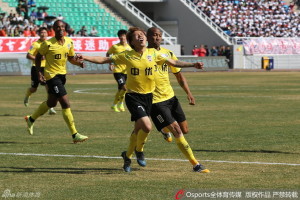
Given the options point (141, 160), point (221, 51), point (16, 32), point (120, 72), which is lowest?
point (221, 51)

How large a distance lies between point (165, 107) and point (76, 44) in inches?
1822

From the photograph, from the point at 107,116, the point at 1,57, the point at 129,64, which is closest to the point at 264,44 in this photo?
the point at 1,57

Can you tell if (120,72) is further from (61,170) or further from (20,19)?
(20,19)

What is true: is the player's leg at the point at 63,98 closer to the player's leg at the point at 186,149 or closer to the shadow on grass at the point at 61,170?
the shadow on grass at the point at 61,170

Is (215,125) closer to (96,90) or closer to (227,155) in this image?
(227,155)

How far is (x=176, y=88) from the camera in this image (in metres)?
37.4

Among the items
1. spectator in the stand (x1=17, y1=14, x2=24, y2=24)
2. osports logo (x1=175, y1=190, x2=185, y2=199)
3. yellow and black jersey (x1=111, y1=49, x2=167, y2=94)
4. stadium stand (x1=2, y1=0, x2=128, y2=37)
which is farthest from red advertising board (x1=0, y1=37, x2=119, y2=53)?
osports logo (x1=175, y1=190, x2=185, y2=199)

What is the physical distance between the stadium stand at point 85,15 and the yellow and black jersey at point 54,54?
4604 centimetres

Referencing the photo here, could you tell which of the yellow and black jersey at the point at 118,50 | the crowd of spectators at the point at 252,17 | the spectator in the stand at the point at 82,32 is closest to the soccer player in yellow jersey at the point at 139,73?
the yellow and black jersey at the point at 118,50

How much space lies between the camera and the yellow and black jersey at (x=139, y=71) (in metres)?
11.6

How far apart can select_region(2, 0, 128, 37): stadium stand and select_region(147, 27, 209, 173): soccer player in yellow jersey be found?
50218mm

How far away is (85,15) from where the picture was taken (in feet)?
216

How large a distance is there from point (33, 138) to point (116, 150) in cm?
299

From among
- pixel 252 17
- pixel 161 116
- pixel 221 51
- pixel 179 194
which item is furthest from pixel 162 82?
pixel 252 17
